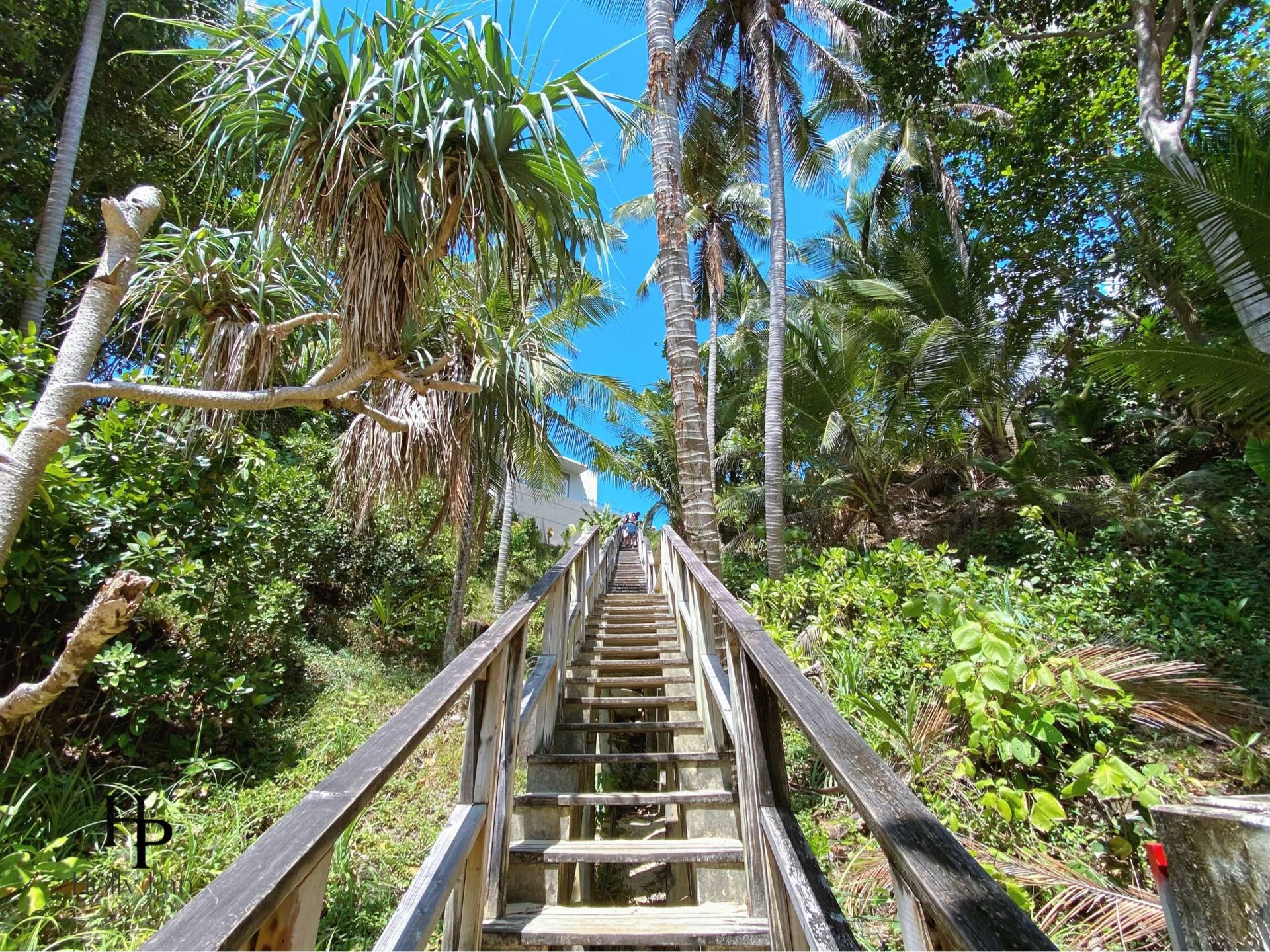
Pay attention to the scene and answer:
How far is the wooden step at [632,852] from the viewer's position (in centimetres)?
197

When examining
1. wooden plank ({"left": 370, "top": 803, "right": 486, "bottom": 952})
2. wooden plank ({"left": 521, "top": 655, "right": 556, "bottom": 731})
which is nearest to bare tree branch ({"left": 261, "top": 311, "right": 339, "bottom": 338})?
wooden plank ({"left": 521, "top": 655, "right": 556, "bottom": 731})

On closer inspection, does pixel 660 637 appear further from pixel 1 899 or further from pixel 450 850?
pixel 1 899

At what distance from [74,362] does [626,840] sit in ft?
9.49

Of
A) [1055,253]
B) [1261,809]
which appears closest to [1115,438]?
[1055,253]

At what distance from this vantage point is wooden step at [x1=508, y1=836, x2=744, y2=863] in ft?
6.46

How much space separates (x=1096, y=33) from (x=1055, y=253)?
3.42m

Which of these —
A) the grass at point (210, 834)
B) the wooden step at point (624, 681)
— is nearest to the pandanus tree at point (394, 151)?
the wooden step at point (624, 681)

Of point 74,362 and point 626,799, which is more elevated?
point 74,362

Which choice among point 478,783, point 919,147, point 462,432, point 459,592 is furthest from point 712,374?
point 478,783

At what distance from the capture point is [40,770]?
122 inches

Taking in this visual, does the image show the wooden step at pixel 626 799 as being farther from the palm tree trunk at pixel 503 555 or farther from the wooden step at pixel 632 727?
the palm tree trunk at pixel 503 555

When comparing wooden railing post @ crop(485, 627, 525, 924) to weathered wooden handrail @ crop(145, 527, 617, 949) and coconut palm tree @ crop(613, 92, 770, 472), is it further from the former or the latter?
coconut palm tree @ crop(613, 92, 770, 472)

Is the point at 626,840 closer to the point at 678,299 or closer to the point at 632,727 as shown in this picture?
the point at 632,727

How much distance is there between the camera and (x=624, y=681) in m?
3.86
